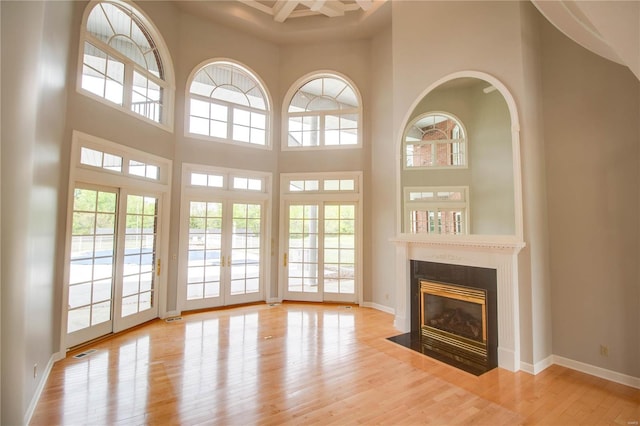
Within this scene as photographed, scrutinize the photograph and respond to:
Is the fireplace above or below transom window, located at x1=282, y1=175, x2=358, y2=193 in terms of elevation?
below

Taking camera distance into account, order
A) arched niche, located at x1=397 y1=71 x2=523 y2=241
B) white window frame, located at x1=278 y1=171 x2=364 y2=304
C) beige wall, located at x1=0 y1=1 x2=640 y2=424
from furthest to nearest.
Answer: white window frame, located at x1=278 y1=171 x2=364 y2=304
arched niche, located at x1=397 y1=71 x2=523 y2=241
beige wall, located at x1=0 y1=1 x2=640 y2=424

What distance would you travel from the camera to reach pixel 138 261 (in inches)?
180

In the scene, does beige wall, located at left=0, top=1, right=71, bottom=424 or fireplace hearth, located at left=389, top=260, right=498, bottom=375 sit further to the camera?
fireplace hearth, located at left=389, top=260, right=498, bottom=375

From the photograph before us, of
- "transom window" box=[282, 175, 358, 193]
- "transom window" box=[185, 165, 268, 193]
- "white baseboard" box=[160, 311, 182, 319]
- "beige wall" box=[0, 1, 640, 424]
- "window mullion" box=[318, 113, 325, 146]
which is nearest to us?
"beige wall" box=[0, 1, 640, 424]

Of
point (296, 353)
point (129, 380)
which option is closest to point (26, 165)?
point (129, 380)

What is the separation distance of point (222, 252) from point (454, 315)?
3897mm

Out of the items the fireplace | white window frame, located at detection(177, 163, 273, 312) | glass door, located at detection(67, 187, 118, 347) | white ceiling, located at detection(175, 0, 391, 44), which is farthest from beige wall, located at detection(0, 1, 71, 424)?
the fireplace

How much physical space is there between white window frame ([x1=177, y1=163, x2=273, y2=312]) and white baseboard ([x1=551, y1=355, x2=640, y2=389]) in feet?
14.5

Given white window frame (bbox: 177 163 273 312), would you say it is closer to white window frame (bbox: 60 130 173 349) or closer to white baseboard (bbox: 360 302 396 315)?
white window frame (bbox: 60 130 173 349)

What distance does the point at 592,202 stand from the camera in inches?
127

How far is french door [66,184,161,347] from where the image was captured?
3725 mm

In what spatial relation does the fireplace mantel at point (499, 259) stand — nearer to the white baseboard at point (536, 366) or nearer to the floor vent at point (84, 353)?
the white baseboard at point (536, 366)

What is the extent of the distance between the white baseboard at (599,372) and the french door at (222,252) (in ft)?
15.1

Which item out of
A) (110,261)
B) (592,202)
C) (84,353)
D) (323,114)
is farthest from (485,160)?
(84,353)
